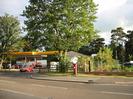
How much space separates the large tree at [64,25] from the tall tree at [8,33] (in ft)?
101

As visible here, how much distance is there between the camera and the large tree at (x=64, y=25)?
1966 inches

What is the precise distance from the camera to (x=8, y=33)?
8225cm

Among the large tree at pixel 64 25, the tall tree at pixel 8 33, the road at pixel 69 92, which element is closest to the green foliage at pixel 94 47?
the tall tree at pixel 8 33

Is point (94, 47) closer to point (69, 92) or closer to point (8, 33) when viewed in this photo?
point (8, 33)

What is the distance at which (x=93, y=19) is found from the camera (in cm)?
5153

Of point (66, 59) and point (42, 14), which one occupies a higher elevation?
point (42, 14)

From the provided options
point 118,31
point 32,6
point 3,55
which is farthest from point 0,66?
point 118,31

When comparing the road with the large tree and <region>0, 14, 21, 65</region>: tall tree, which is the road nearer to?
the large tree

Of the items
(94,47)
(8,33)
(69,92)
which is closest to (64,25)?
(69,92)

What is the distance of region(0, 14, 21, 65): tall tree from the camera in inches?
3238

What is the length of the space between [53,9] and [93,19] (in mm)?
5734

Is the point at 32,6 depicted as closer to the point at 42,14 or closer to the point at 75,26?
the point at 42,14

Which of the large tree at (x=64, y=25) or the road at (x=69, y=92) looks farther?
the large tree at (x=64, y=25)

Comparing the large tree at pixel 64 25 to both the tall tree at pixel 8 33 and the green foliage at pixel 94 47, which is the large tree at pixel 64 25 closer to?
the tall tree at pixel 8 33
